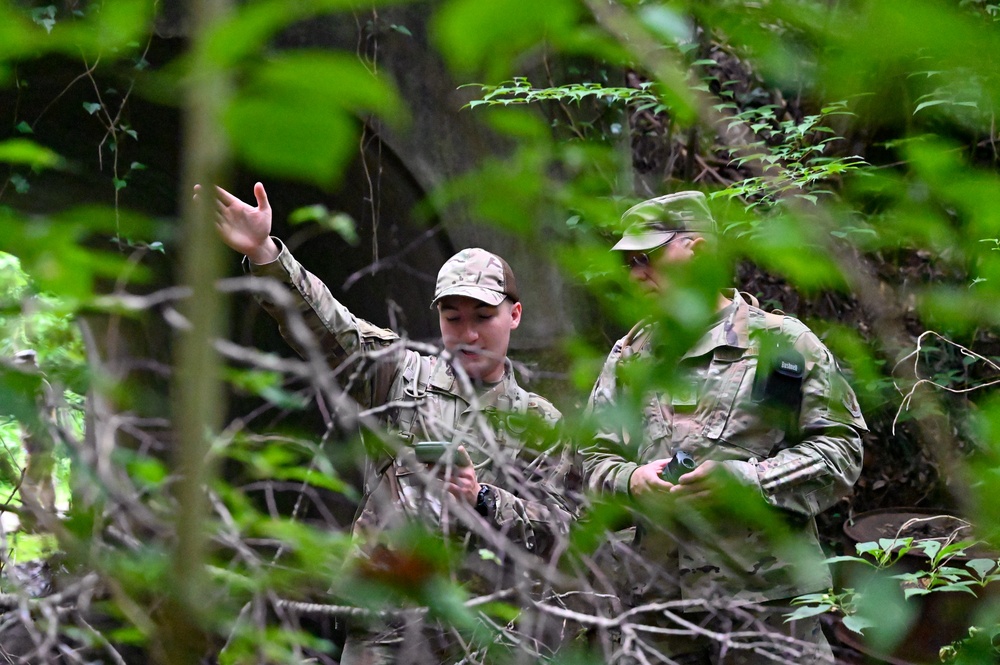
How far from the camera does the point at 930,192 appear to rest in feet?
3.23

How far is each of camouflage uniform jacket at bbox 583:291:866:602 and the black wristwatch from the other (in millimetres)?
423

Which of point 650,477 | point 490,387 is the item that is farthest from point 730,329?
point 490,387

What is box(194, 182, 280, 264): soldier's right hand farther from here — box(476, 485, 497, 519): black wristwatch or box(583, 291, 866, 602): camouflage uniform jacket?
box(583, 291, 866, 602): camouflage uniform jacket

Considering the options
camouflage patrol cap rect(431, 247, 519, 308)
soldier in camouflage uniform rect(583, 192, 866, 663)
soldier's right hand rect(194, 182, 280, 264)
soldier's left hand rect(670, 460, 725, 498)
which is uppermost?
soldier's right hand rect(194, 182, 280, 264)

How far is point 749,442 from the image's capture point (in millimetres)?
2801

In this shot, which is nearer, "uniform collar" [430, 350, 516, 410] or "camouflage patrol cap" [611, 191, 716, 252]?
"camouflage patrol cap" [611, 191, 716, 252]

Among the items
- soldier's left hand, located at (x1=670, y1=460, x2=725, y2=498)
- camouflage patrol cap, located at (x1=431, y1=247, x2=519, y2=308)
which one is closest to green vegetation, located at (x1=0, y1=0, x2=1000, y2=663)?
soldier's left hand, located at (x1=670, y1=460, x2=725, y2=498)

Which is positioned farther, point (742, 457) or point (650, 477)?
point (742, 457)

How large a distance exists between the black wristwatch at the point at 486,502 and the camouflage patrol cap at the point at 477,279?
708 millimetres

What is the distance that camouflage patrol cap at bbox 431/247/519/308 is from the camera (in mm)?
2881

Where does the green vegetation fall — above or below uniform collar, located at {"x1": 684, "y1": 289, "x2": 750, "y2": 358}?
above

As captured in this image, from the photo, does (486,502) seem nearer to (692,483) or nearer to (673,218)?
(692,483)

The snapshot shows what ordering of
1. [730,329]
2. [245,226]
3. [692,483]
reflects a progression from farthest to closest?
1. [730,329]
2. [245,226]
3. [692,483]

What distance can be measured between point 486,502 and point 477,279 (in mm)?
821
